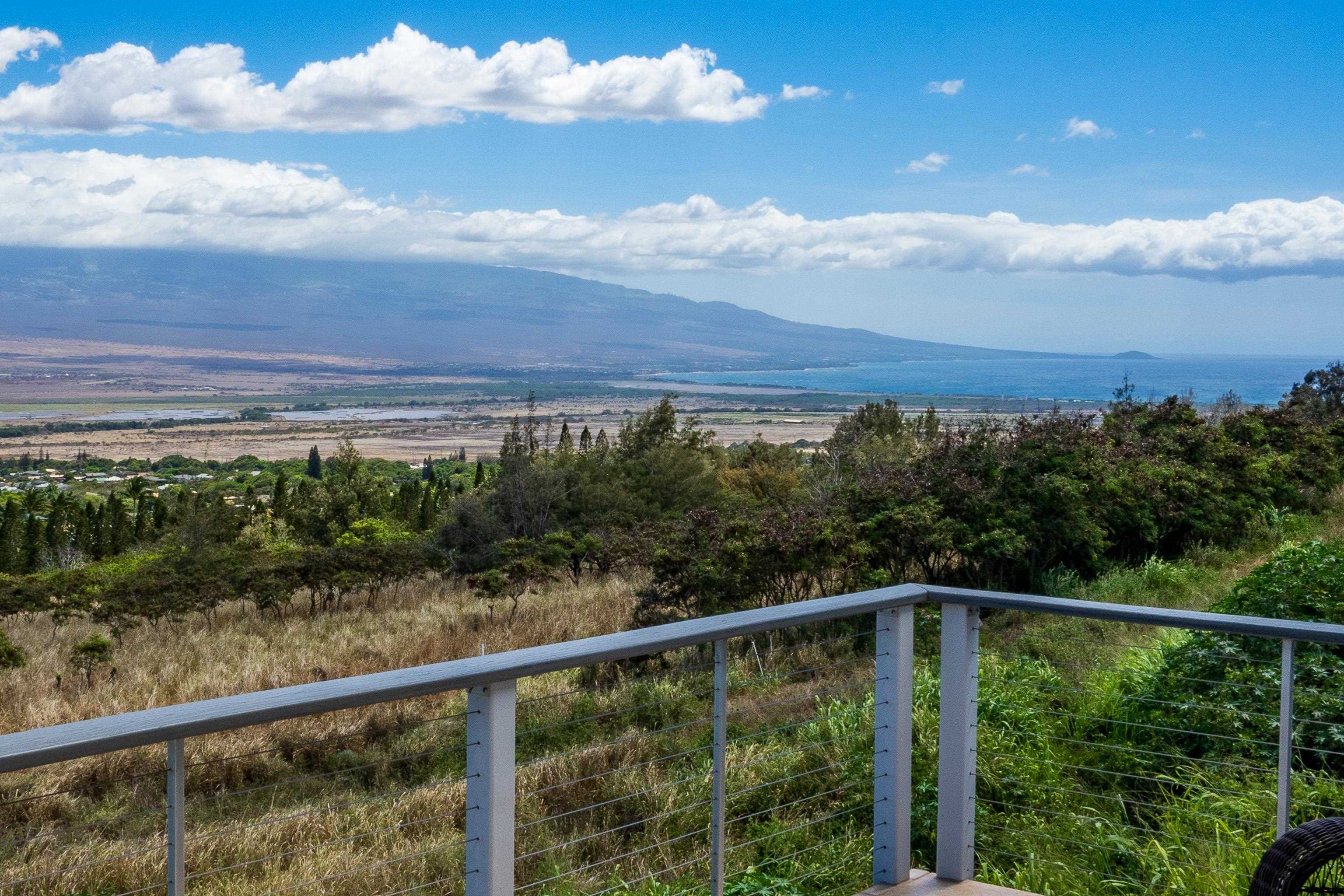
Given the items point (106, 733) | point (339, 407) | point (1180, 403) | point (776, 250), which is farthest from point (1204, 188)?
point (339, 407)

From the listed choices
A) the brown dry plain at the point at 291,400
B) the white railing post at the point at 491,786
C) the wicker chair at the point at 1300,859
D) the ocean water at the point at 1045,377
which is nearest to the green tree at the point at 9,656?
the white railing post at the point at 491,786

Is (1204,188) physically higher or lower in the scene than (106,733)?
higher

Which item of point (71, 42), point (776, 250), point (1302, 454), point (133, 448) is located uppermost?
point (71, 42)

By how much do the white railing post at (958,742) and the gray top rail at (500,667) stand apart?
0.38ft

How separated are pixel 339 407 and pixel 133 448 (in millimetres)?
41252

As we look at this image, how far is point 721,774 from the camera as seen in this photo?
244cm

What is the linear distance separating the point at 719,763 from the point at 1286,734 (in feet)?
4.17

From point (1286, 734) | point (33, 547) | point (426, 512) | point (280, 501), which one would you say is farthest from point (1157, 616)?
point (280, 501)

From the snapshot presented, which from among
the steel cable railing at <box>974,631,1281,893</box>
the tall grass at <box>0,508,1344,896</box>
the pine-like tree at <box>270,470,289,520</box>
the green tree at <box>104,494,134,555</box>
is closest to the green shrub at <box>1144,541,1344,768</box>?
the steel cable railing at <box>974,631,1281,893</box>

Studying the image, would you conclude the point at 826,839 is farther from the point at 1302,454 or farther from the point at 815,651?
the point at 1302,454

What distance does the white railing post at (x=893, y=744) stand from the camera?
2826 millimetres

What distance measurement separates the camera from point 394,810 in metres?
5.55

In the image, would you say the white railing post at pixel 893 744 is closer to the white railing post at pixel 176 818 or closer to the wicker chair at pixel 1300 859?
the wicker chair at pixel 1300 859

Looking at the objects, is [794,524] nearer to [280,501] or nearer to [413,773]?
[413,773]
